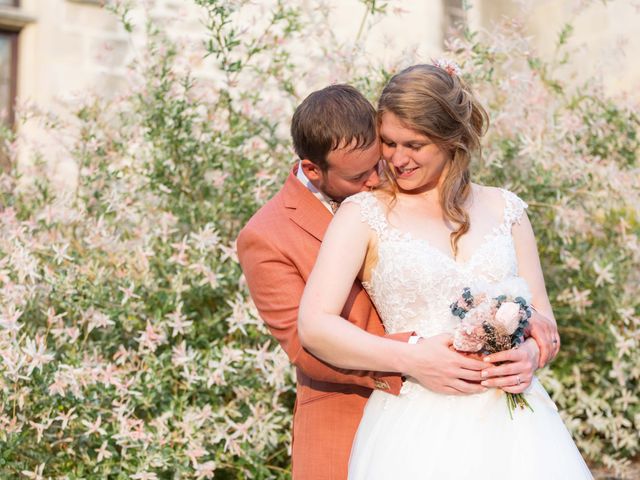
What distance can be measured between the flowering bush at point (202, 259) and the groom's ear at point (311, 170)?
51.3 inches

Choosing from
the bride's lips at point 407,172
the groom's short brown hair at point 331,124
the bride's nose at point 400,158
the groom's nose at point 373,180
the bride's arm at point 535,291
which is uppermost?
the groom's short brown hair at point 331,124

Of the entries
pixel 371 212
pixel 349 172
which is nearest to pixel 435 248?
pixel 371 212

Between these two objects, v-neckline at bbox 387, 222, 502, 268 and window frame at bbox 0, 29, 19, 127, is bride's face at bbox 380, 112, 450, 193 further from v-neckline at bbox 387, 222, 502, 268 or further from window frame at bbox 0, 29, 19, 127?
window frame at bbox 0, 29, 19, 127

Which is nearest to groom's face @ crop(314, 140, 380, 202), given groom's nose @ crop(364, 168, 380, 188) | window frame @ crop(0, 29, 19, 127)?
groom's nose @ crop(364, 168, 380, 188)

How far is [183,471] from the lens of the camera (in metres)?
3.57

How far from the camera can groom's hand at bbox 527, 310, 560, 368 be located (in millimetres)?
2486

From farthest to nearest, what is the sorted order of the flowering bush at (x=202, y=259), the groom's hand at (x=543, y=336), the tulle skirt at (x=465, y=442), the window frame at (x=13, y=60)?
the window frame at (x=13, y=60) < the flowering bush at (x=202, y=259) < the groom's hand at (x=543, y=336) < the tulle skirt at (x=465, y=442)

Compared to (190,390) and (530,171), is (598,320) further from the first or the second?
(190,390)

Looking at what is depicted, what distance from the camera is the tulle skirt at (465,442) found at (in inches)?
92.4

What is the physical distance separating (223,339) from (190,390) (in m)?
0.37

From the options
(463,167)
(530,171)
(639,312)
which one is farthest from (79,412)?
(639,312)

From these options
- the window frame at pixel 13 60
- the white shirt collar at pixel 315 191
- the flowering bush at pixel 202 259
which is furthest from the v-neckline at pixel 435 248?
the window frame at pixel 13 60

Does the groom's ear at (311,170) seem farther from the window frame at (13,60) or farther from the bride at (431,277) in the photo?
the window frame at (13,60)

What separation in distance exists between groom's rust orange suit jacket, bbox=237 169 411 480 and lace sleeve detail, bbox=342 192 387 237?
141 millimetres
